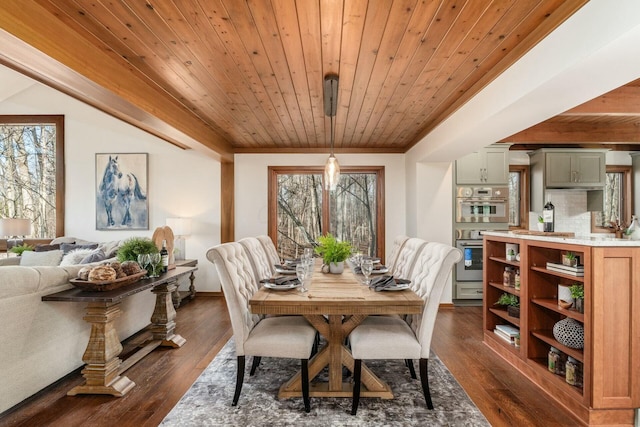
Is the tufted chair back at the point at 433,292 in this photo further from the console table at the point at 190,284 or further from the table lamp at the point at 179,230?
the table lamp at the point at 179,230

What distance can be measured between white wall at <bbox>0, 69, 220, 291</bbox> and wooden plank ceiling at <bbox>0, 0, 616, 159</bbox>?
81.2 inches

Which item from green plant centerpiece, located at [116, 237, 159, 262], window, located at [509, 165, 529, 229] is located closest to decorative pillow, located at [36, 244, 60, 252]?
green plant centerpiece, located at [116, 237, 159, 262]

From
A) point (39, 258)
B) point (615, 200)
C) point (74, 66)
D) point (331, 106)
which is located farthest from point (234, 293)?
point (615, 200)

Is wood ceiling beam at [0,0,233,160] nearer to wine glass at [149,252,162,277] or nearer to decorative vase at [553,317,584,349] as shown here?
wine glass at [149,252,162,277]

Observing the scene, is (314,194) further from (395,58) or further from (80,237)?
(80,237)

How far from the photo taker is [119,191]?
5.35m

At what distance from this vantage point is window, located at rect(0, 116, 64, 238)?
5.37 metres

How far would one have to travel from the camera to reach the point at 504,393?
243cm

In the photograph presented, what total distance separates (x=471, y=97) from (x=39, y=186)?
20.7 feet

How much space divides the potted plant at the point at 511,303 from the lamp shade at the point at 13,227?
6173 millimetres

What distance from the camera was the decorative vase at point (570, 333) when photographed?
227 centimetres

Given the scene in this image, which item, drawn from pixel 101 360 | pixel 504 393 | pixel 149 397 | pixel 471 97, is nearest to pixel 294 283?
pixel 149 397

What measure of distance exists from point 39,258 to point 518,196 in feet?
22.1

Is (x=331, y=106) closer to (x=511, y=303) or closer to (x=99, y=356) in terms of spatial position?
(x=511, y=303)
